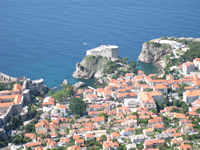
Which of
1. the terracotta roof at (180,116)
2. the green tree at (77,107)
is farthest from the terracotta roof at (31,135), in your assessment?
the terracotta roof at (180,116)

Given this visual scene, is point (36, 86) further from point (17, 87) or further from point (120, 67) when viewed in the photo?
point (120, 67)

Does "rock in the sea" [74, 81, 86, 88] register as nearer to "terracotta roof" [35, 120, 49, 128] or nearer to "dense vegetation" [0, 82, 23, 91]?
"dense vegetation" [0, 82, 23, 91]

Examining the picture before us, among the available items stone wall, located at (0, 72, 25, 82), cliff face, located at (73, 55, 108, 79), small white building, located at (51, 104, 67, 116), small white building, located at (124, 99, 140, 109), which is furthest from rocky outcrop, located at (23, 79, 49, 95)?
small white building, located at (124, 99, 140, 109)

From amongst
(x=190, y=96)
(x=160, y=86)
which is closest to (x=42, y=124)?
(x=160, y=86)

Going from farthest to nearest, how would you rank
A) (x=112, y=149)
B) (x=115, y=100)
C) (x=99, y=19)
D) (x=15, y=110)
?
(x=99, y=19)
(x=115, y=100)
(x=15, y=110)
(x=112, y=149)

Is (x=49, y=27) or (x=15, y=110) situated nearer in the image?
(x=15, y=110)

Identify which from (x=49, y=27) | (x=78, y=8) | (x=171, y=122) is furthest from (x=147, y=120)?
(x=78, y=8)

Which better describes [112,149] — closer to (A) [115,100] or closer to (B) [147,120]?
(B) [147,120]
